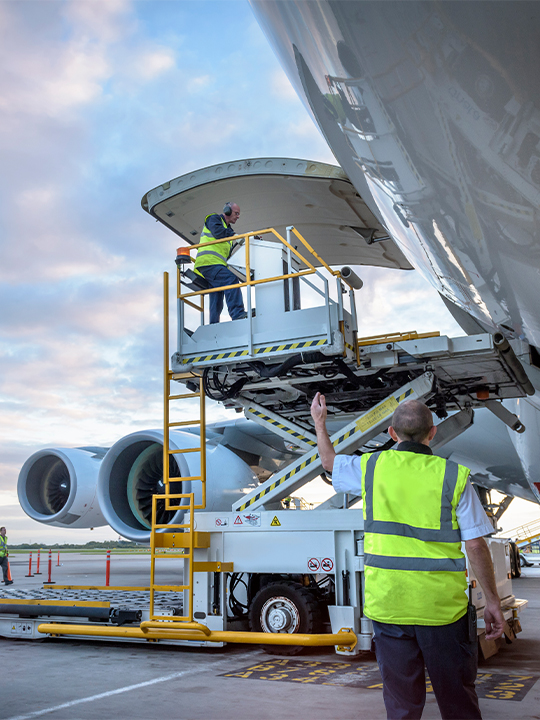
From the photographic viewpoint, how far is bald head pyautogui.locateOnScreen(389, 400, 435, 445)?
2383 millimetres

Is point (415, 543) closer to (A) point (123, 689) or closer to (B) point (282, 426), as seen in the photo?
(A) point (123, 689)

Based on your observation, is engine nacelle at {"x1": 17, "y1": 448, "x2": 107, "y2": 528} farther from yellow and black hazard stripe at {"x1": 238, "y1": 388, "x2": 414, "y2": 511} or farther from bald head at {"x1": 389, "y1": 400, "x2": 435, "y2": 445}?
bald head at {"x1": 389, "y1": 400, "x2": 435, "y2": 445}

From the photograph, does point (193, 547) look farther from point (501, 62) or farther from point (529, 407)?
point (501, 62)

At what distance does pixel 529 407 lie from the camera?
7000 mm

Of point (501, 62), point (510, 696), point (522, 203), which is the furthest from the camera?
point (510, 696)

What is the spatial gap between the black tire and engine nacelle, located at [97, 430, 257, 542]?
183 cm

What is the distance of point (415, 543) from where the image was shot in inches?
88.4

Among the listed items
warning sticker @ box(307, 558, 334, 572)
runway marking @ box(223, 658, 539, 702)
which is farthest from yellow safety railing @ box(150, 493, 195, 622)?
warning sticker @ box(307, 558, 334, 572)

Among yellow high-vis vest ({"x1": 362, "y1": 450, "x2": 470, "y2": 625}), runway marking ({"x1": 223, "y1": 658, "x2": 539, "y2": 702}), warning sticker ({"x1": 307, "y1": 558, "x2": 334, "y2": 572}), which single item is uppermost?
yellow high-vis vest ({"x1": 362, "y1": 450, "x2": 470, "y2": 625})

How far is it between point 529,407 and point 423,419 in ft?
16.7

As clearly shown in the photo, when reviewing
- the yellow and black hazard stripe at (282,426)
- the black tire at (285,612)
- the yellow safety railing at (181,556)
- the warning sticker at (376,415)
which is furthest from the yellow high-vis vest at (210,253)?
the black tire at (285,612)

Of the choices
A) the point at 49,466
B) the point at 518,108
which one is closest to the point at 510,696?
the point at 518,108

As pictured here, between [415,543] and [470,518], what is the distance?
20 centimetres

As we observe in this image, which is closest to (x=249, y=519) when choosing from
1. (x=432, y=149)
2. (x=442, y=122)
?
(x=432, y=149)
